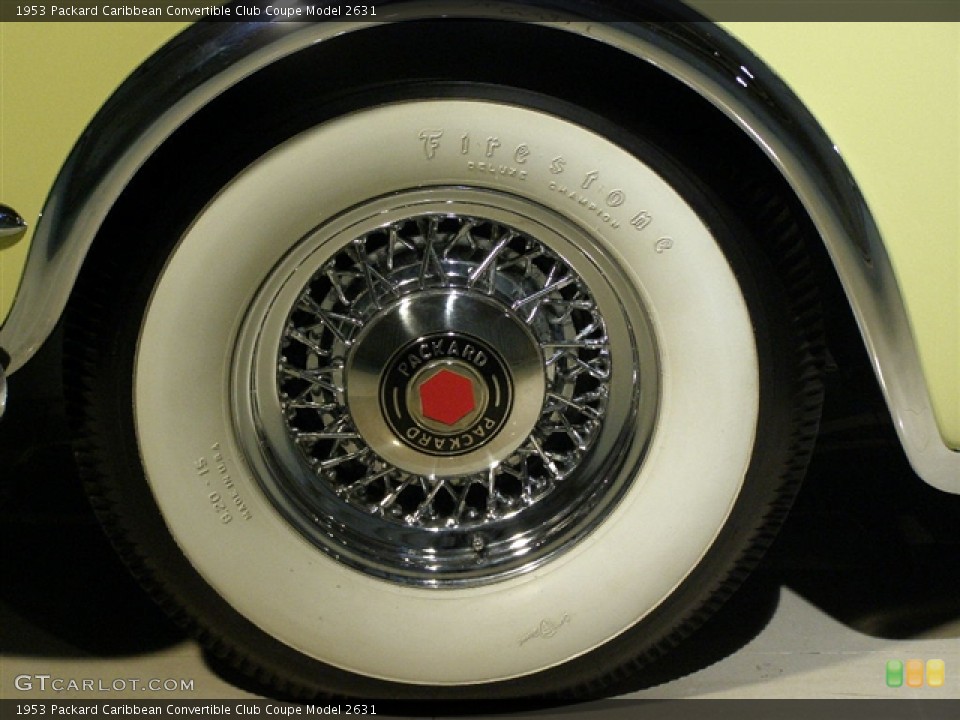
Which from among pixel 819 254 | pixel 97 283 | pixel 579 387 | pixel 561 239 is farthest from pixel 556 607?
pixel 97 283

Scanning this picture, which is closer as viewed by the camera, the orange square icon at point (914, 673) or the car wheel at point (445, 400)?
the car wheel at point (445, 400)

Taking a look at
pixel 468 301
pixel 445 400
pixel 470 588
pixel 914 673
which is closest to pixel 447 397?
pixel 445 400

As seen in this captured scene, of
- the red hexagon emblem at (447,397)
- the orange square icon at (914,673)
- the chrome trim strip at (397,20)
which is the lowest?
the orange square icon at (914,673)

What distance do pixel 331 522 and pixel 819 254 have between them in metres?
0.72

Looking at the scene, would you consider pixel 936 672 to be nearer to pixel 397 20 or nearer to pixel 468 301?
pixel 468 301

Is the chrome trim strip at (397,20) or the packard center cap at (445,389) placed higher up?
the chrome trim strip at (397,20)

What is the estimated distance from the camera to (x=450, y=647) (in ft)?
3.72

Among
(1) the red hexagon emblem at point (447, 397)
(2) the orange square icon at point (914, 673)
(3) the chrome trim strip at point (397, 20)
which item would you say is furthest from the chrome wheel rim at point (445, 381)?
(2) the orange square icon at point (914, 673)

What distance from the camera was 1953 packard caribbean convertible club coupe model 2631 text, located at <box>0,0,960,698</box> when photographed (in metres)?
0.96

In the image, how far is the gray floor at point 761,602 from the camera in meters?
1.21

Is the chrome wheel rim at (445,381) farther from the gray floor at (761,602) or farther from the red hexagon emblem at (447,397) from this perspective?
the gray floor at (761,602)

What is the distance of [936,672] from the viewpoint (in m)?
1.21

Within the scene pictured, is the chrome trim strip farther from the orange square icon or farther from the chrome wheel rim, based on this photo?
the orange square icon

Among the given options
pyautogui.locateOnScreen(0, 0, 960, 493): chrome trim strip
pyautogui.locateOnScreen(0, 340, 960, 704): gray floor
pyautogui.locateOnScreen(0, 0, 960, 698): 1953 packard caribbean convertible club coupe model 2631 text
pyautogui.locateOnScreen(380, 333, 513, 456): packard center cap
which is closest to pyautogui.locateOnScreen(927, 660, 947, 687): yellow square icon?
pyautogui.locateOnScreen(0, 340, 960, 704): gray floor
